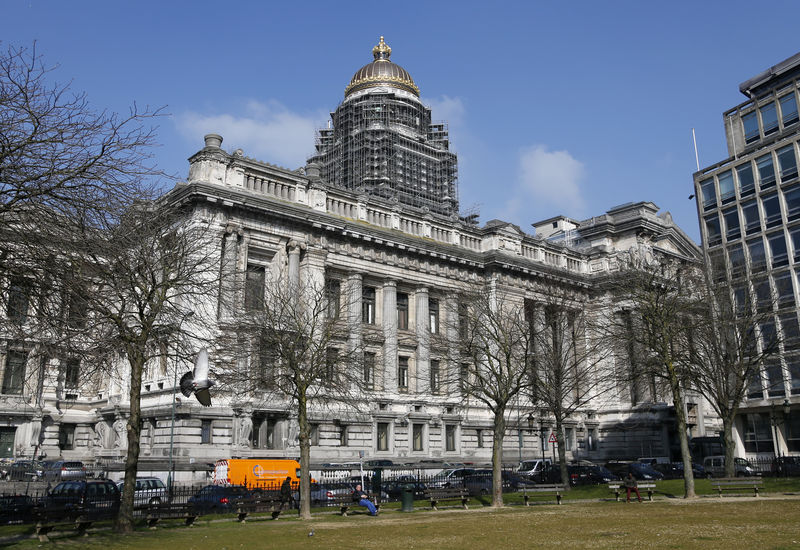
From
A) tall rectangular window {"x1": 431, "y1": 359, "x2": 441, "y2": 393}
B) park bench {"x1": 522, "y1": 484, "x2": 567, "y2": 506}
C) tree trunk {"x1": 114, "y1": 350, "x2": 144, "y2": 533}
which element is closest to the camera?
tree trunk {"x1": 114, "y1": 350, "x2": 144, "y2": 533}

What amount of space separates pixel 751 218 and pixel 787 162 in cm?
520

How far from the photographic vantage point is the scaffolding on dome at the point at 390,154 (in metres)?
81.7

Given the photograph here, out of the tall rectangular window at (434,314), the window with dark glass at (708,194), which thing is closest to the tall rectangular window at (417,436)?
the tall rectangular window at (434,314)

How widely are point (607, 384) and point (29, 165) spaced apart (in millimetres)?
56753

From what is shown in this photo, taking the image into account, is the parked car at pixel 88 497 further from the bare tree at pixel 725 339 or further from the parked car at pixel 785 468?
the parked car at pixel 785 468

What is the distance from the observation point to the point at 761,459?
57.2 meters

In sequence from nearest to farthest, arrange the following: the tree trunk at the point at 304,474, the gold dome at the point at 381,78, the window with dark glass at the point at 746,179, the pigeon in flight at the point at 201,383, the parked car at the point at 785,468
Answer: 1. the pigeon in flight at the point at 201,383
2. the tree trunk at the point at 304,474
3. the parked car at the point at 785,468
4. the window with dark glass at the point at 746,179
5. the gold dome at the point at 381,78

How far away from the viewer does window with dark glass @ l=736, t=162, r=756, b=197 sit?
5997 centimetres

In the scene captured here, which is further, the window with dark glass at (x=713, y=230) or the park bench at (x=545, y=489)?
the window with dark glass at (x=713, y=230)

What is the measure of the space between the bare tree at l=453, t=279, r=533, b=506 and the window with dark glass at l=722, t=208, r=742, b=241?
19.1m

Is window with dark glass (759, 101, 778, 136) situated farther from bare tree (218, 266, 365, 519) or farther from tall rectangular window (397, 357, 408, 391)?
bare tree (218, 266, 365, 519)

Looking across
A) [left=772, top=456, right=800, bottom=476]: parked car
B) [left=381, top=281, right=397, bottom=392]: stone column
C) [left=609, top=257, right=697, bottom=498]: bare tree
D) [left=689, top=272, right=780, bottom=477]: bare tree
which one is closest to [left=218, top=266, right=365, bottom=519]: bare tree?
[left=381, top=281, right=397, bottom=392]: stone column

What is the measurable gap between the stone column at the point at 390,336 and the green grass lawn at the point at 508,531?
22.2 m

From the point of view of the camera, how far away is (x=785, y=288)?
182ft
